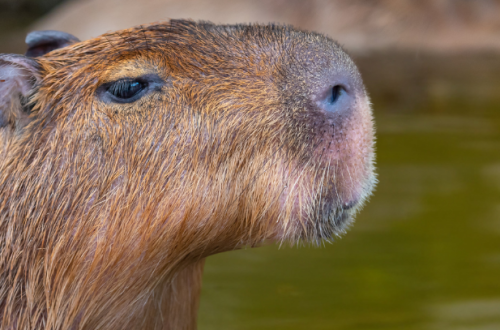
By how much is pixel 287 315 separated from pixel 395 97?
277 centimetres

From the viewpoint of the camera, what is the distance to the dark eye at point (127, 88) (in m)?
1.68

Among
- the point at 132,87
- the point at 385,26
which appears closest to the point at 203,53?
the point at 132,87

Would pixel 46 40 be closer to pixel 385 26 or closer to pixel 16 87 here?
pixel 16 87

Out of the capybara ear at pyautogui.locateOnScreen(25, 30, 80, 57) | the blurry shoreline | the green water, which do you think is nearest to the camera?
the capybara ear at pyautogui.locateOnScreen(25, 30, 80, 57)

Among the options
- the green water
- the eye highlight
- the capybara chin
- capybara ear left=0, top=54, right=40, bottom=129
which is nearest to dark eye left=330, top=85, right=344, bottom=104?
the capybara chin

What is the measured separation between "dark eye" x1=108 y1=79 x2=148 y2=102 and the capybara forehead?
0.03 meters

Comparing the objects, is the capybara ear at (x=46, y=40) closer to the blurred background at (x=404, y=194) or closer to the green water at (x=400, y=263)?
the blurred background at (x=404, y=194)

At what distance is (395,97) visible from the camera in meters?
5.13

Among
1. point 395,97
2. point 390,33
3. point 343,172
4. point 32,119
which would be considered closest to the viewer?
point 343,172

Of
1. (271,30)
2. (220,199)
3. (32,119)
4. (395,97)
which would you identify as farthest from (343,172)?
(395,97)

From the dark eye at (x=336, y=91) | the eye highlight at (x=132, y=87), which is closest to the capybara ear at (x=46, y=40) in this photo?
the eye highlight at (x=132, y=87)

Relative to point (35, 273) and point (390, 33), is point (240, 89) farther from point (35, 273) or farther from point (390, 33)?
point (390, 33)

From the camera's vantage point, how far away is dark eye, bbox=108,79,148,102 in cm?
168

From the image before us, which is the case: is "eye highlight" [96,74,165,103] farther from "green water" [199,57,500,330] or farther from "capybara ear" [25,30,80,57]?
"green water" [199,57,500,330]
